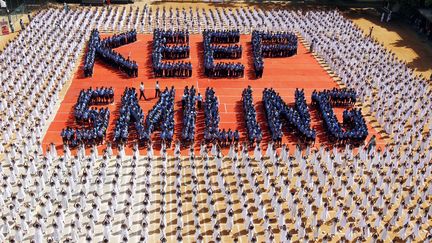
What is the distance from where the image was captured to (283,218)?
20.5 m

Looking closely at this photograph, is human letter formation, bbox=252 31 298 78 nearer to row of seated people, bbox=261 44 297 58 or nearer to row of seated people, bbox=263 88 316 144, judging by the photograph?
row of seated people, bbox=261 44 297 58

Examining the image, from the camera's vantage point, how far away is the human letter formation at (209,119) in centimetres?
2675

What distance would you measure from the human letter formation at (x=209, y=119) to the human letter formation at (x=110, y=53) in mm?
4738

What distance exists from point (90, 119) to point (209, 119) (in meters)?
7.57

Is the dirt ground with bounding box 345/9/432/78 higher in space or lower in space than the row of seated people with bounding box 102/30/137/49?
lower

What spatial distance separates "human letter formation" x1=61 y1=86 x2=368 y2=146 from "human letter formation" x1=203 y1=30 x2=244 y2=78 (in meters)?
4.73

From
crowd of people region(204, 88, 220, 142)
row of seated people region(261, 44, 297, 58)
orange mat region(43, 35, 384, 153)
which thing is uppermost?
crowd of people region(204, 88, 220, 142)

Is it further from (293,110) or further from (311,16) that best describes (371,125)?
(311,16)

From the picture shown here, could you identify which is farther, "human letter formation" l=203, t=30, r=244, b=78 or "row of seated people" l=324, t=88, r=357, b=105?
"human letter formation" l=203, t=30, r=244, b=78

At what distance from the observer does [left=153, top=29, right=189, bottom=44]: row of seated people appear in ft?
138

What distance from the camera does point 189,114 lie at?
2877 cm

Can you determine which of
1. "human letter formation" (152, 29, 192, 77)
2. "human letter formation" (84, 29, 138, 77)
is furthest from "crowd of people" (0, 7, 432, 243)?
"human letter formation" (152, 29, 192, 77)

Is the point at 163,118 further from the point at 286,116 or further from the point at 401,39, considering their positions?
the point at 401,39

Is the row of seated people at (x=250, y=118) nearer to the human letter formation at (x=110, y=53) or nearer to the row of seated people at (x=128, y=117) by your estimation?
the row of seated people at (x=128, y=117)
